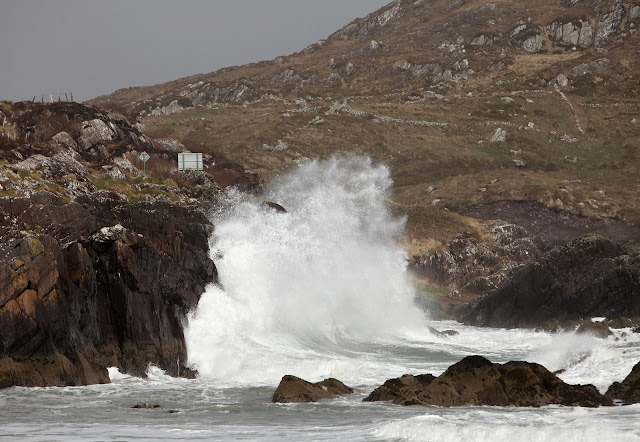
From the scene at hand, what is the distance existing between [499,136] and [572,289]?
3193 inches

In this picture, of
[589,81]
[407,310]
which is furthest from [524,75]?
[407,310]

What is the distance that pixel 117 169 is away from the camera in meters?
46.5


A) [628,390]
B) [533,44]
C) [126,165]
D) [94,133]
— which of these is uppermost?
[533,44]

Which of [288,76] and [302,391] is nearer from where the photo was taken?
[302,391]

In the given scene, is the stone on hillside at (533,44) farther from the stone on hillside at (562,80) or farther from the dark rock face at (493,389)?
the dark rock face at (493,389)

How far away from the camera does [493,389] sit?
22656mm

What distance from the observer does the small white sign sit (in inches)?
2082

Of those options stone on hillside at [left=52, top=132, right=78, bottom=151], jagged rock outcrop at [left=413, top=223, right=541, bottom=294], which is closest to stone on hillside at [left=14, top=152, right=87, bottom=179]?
stone on hillside at [left=52, top=132, right=78, bottom=151]

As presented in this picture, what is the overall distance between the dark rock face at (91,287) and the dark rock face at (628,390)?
14474 mm

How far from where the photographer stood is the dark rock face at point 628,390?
22.0m

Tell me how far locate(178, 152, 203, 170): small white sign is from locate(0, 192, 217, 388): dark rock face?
17423 mm

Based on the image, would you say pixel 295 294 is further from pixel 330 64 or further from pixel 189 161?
pixel 330 64

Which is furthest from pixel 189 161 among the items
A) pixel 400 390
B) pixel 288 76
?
pixel 288 76

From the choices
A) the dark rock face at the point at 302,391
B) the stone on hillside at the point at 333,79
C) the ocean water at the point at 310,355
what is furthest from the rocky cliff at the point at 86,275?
the stone on hillside at the point at 333,79
